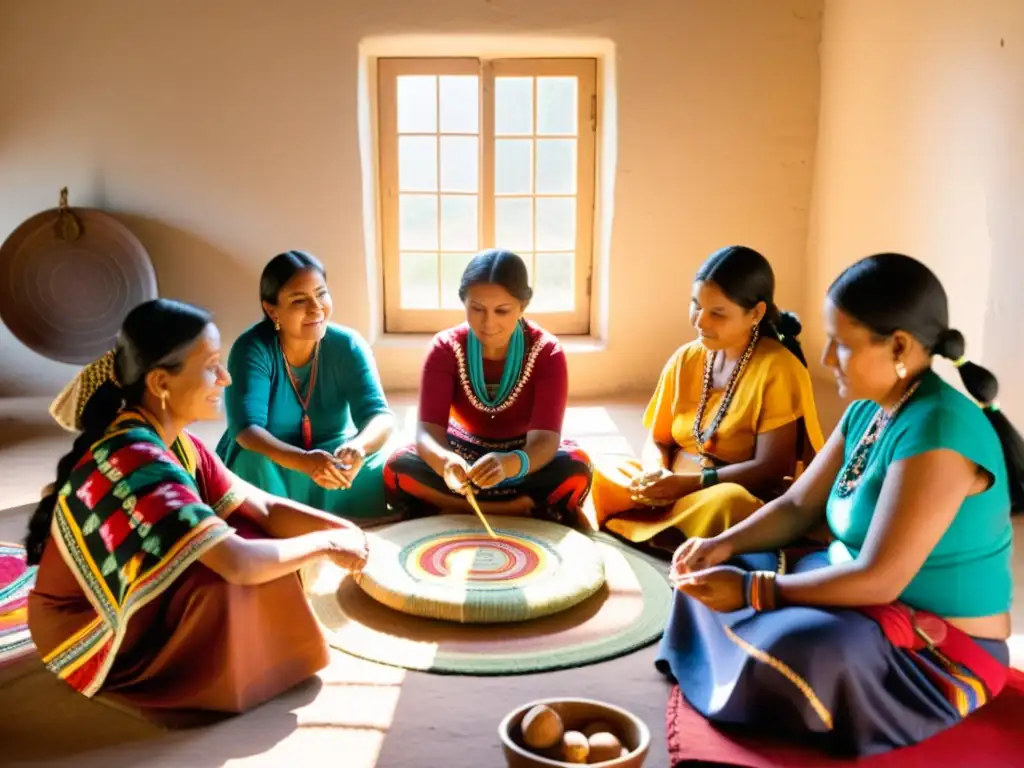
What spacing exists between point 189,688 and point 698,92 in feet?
13.8

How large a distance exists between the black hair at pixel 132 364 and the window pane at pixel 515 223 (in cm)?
369

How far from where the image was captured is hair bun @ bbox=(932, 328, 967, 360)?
200 cm

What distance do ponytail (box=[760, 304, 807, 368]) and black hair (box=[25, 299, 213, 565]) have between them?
175cm

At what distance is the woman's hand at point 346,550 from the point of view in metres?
2.33

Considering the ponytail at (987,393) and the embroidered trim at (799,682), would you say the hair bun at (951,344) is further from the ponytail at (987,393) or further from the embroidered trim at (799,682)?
the embroidered trim at (799,682)

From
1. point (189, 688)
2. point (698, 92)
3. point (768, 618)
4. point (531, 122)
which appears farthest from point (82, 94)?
point (768, 618)

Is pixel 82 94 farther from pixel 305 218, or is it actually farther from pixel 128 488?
pixel 128 488

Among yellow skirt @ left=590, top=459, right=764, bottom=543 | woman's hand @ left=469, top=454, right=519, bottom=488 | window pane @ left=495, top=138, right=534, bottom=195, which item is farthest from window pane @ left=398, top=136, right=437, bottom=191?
woman's hand @ left=469, top=454, right=519, bottom=488

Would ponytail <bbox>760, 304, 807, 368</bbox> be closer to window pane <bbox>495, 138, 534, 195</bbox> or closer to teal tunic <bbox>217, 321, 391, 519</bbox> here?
teal tunic <bbox>217, 321, 391, 519</bbox>

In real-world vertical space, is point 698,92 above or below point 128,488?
above

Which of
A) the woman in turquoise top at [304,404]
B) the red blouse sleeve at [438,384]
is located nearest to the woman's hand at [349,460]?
the woman in turquoise top at [304,404]

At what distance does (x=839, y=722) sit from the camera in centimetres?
205

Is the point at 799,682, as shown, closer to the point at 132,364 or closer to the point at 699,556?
the point at 699,556

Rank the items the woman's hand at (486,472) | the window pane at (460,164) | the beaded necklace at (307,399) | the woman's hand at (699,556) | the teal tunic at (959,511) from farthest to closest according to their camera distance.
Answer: the window pane at (460,164) < the beaded necklace at (307,399) < the woman's hand at (486,472) < the woman's hand at (699,556) < the teal tunic at (959,511)
